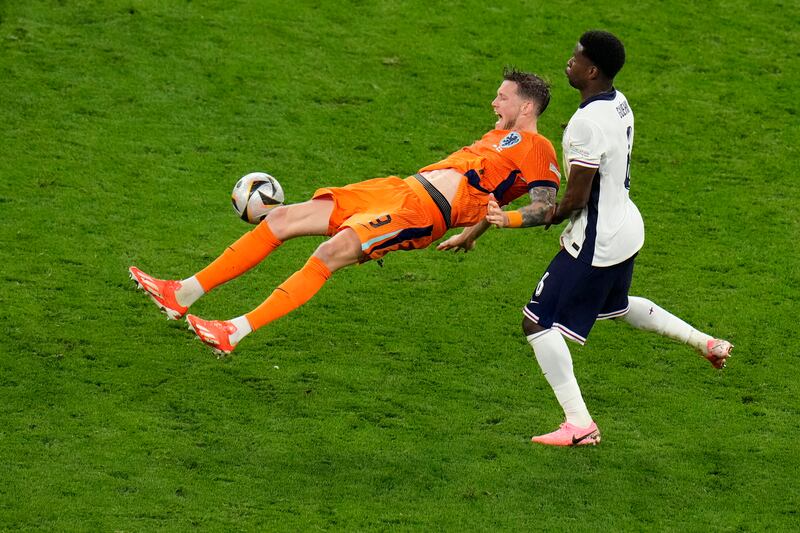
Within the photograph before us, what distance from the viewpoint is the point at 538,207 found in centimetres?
739

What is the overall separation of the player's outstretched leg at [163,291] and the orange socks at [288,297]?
0.61 m

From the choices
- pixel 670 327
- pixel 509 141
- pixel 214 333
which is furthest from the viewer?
pixel 509 141

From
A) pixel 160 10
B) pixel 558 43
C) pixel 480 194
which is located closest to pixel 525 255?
pixel 480 194

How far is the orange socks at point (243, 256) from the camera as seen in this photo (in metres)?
7.83

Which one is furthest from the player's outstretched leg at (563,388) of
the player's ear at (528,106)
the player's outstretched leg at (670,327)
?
the player's ear at (528,106)

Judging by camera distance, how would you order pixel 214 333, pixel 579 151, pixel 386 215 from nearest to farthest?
pixel 579 151 < pixel 214 333 < pixel 386 215

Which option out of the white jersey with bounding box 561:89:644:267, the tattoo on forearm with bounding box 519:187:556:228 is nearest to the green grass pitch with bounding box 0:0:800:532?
the white jersey with bounding box 561:89:644:267

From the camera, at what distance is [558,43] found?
44.0ft

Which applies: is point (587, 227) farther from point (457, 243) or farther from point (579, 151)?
point (457, 243)

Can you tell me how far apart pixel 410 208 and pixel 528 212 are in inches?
28.9

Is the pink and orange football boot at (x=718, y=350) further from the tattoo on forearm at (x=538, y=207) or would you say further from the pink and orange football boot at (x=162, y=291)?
the pink and orange football boot at (x=162, y=291)

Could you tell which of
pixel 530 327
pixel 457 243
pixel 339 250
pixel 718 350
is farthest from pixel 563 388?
pixel 339 250

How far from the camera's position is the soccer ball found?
26.6 ft

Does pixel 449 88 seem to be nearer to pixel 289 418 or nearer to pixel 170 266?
pixel 170 266
